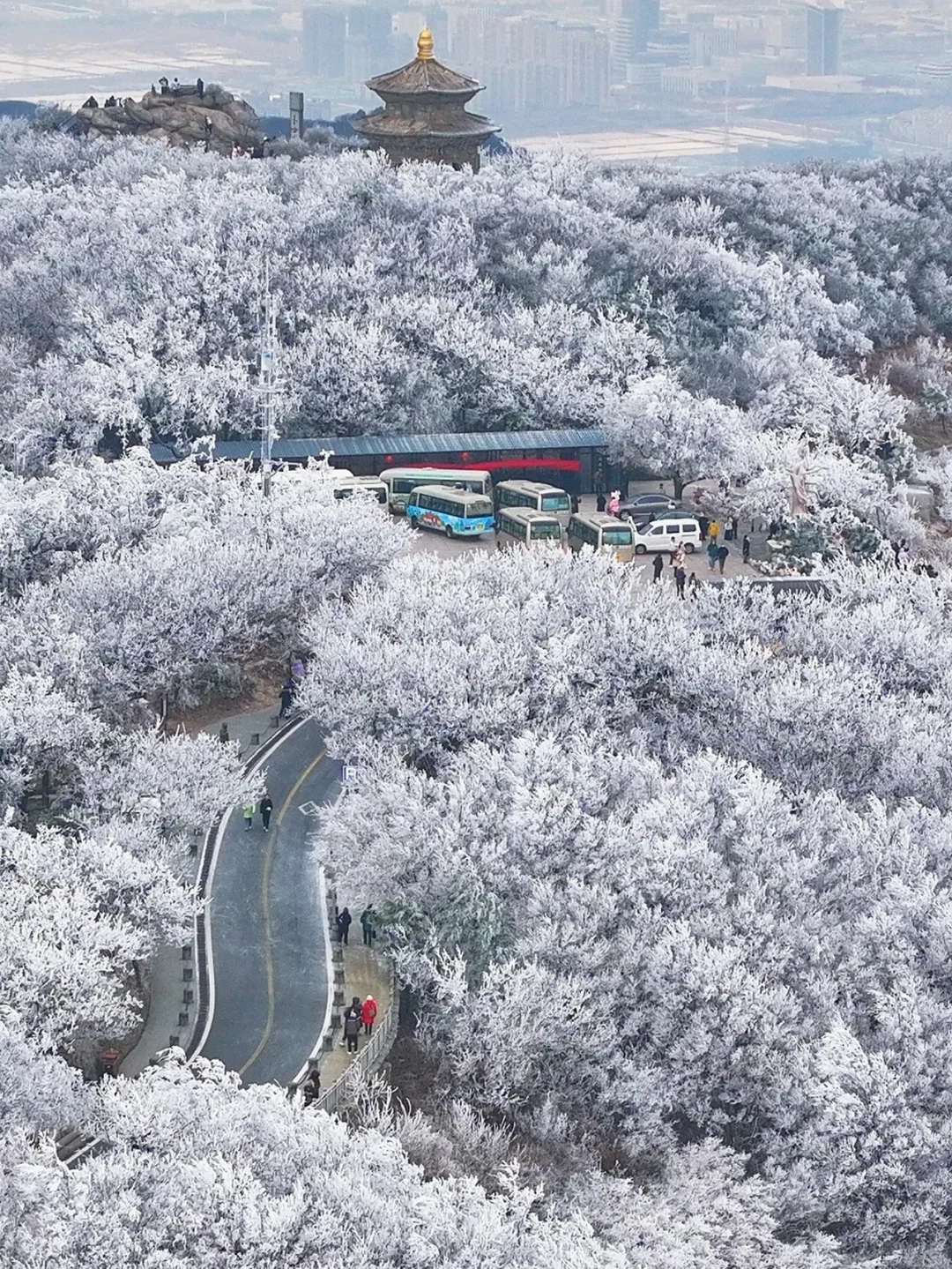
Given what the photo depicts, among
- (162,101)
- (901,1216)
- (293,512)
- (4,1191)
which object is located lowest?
(901,1216)

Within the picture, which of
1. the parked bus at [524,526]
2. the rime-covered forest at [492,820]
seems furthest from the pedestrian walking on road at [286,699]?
the parked bus at [524,526]

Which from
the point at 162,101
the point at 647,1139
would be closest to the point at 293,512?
the point at 647,1139

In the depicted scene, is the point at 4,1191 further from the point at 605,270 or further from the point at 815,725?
the point at 605,270

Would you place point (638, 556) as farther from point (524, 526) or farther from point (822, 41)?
point (822, 41)

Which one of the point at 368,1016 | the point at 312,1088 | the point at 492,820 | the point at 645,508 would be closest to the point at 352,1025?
the point at 368,1016

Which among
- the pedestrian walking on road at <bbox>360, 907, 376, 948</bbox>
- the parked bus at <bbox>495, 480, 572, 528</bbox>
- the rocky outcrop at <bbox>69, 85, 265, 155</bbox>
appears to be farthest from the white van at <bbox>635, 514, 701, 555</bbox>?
the rocky outcrop at <bbox>69, 85, 265, 155</bbox>
